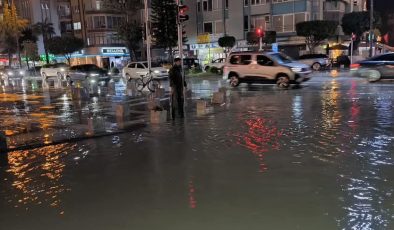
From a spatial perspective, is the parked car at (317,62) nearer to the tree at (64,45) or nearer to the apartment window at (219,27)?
the apartment window at (219,27)

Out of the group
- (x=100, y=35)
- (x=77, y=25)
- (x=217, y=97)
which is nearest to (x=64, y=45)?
(x=100, y=35)

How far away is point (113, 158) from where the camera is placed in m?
8.68

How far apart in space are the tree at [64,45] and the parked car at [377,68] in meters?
52.8

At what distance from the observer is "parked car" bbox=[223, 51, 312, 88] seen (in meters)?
22.5

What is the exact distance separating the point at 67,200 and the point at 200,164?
8.17 feet

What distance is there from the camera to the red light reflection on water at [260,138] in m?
8.58

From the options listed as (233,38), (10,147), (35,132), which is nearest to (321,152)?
(10,147)

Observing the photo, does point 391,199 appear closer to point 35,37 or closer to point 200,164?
point 200,164

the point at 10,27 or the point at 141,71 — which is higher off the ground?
the point at 10,27

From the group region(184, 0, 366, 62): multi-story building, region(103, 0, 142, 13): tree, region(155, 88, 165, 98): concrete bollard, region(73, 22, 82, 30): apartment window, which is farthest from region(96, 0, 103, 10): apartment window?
region(155, 88, 165, 98): concrete bollard

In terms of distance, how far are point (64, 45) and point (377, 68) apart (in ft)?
177

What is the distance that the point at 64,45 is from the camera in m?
67.8

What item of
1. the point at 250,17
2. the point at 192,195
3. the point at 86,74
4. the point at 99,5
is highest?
the point at 99,5

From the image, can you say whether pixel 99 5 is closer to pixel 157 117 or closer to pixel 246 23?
pixel 246 23
